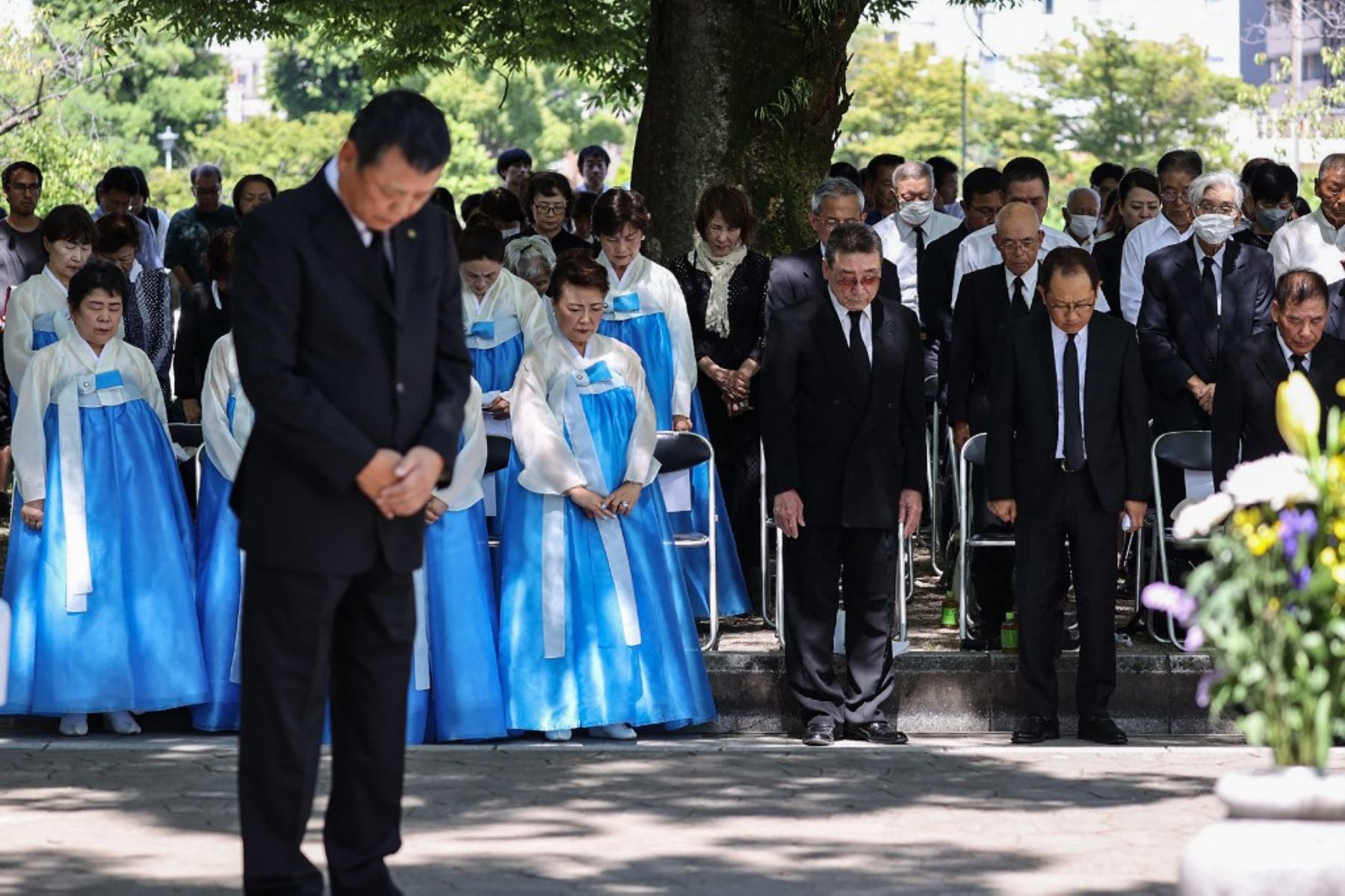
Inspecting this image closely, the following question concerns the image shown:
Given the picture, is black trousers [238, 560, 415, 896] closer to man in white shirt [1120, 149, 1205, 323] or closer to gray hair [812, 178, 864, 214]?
gray hair [812, 178, 864, 214]

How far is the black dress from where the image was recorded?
10.5 m

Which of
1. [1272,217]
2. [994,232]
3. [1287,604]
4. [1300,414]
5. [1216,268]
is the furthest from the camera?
[1272,217]

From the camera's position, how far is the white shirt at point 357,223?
5586mm

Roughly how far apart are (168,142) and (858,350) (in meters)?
51.9

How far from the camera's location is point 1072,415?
8.90m

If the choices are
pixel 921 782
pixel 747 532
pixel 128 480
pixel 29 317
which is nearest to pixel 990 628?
pixel 747 532

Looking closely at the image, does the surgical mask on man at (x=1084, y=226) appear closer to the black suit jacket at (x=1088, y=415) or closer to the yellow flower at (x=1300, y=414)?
the black suit jacket at (x=1088, y=415)

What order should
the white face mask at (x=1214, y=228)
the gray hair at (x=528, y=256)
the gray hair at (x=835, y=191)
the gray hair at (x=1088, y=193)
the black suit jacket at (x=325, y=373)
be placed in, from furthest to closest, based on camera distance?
the gray hair at (x=1088, y=193) → the gray hair at (x=528, y=256) → the gray hair at (x=835, y=191) → the white face mask at (x=1214, y=228) → the black suit jacket at (x=325, y=373)

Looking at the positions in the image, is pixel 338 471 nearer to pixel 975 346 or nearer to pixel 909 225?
pixel 975 346

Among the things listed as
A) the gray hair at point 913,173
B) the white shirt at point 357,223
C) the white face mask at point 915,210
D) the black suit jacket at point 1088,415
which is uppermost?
the gray hair at point 913,173

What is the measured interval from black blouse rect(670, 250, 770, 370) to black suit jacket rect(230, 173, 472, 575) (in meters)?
4.83

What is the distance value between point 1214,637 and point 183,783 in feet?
13.2

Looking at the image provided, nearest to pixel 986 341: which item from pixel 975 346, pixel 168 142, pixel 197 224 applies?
pixel 975 346

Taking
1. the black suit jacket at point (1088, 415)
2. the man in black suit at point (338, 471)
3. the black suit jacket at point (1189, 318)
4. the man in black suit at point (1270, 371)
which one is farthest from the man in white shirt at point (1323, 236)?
the man in black suit at point (338, 471)
